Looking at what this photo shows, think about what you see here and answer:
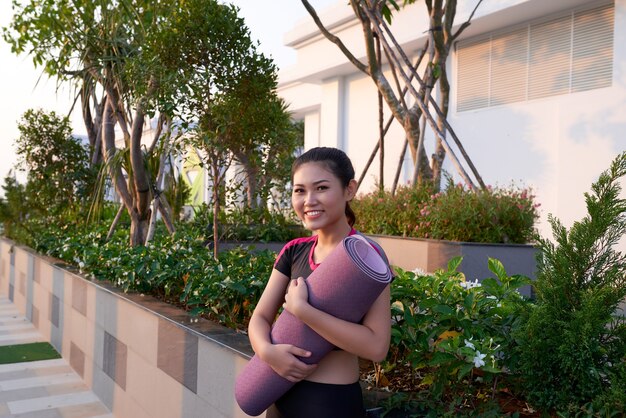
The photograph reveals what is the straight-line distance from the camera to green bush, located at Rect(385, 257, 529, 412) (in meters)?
1.92

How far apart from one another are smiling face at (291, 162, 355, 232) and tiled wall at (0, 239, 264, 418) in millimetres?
967

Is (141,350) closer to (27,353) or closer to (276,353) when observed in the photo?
(276,353)

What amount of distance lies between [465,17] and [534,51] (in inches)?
50.8

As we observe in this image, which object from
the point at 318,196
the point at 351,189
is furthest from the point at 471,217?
the point at 318,196

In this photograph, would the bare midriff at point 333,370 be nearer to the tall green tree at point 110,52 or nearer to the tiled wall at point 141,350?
the tiled wall at point 141,350

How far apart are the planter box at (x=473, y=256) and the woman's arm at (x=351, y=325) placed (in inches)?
174

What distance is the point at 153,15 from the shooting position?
5.99m

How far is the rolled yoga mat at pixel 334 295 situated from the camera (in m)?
1.53

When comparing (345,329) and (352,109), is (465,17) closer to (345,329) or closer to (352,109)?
(352,109)

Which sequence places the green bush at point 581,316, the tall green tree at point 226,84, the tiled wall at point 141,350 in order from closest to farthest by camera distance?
the green bush at point 581,316 → the tiled wall at point 141,350 → the tall green tree at point 226,84

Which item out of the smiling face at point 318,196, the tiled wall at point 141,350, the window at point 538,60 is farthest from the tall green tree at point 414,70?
the smiling face at point 318,196

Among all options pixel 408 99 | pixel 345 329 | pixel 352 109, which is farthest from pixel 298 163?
pixel 352 109

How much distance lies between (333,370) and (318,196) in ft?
1.57

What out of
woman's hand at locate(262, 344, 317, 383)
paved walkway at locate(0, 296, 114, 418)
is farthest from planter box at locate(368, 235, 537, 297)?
woman's hand at locate(262, 344, 317, 383)
